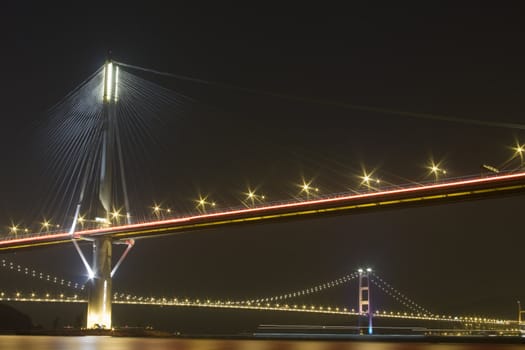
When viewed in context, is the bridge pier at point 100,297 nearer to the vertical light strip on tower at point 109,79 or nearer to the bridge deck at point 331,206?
the bridge deck at point 331,206

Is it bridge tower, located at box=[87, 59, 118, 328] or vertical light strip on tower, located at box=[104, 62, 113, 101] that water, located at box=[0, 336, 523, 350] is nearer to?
bridge tower, located at box=[87, 59, 118, 328]

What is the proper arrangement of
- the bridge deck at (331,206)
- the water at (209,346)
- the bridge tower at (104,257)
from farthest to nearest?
the bridge tower at (104,257) → the bridge deck at (331,206) → the water at (209,346)

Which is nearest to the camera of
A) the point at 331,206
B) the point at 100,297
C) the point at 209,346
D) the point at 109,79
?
the point at 209,346

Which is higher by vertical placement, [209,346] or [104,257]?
[104,257]

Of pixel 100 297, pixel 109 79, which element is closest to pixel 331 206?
pixel 100 297

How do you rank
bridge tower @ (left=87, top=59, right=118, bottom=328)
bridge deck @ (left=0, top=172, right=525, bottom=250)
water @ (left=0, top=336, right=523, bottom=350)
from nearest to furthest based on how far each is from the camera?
water @ (left=0, top=336, right=523, bottom=350)
bridge deck @ (left=0, top=172, right=525, bottom=250)
bridge tower @ (left=87, top=59, right=118, bottom=328)

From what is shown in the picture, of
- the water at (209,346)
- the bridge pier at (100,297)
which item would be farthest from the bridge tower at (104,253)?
the water at (209,346)

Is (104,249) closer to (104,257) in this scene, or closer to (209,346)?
(104,257)

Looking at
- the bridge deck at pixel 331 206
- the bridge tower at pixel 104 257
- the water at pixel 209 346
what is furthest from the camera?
the bridge tower at pixel 104 257

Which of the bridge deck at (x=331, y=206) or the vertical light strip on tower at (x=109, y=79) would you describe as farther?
the vertical light strip on tower at (x=109, y=79)

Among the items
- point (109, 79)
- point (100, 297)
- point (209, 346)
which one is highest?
point (109, 79)

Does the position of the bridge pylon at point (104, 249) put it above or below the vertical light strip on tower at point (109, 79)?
below

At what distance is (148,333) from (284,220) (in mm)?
10525

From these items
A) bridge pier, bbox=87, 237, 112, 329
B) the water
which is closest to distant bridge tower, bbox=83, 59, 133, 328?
bridge pier, bbox=87, 237, 112, 329
